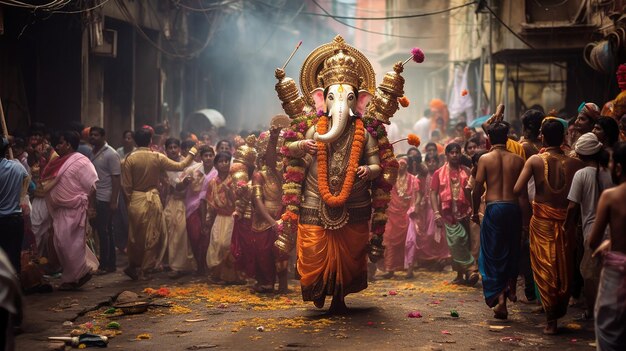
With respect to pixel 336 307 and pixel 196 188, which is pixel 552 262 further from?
pixel 196 188

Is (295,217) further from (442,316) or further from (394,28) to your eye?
(394,28)

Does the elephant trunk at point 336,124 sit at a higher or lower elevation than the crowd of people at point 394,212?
higher

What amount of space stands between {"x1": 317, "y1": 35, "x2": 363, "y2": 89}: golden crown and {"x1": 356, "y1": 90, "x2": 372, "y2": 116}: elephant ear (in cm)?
9

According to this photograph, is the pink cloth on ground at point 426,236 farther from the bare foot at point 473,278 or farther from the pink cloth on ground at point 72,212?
the pink cloth on ground at point 72,212

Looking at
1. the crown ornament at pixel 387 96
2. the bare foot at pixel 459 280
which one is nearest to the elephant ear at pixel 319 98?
the crown ornament at pixel 387 96

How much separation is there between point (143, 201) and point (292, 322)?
4839 mm

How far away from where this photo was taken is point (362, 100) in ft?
35.9

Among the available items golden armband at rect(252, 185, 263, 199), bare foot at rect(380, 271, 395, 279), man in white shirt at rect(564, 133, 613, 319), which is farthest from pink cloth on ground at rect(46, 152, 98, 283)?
man in white shirt at rect(564, 133, 613, 319)

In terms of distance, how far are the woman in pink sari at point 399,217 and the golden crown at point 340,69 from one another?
14.7 feet

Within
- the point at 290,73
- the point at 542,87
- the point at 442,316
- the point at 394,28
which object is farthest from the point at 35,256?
the point at 290,73

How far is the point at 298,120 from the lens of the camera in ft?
35.3

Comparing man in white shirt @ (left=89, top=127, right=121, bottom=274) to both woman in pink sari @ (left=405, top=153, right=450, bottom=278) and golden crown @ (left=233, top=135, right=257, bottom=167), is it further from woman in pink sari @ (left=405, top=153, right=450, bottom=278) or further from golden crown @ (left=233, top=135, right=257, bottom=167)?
woman in pink sari @ (left=405, top=153, right=450, bottom=278)

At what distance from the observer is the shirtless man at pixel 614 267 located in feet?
21.2

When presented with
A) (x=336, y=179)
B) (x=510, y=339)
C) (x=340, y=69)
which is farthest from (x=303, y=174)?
(x=510, y=339)
